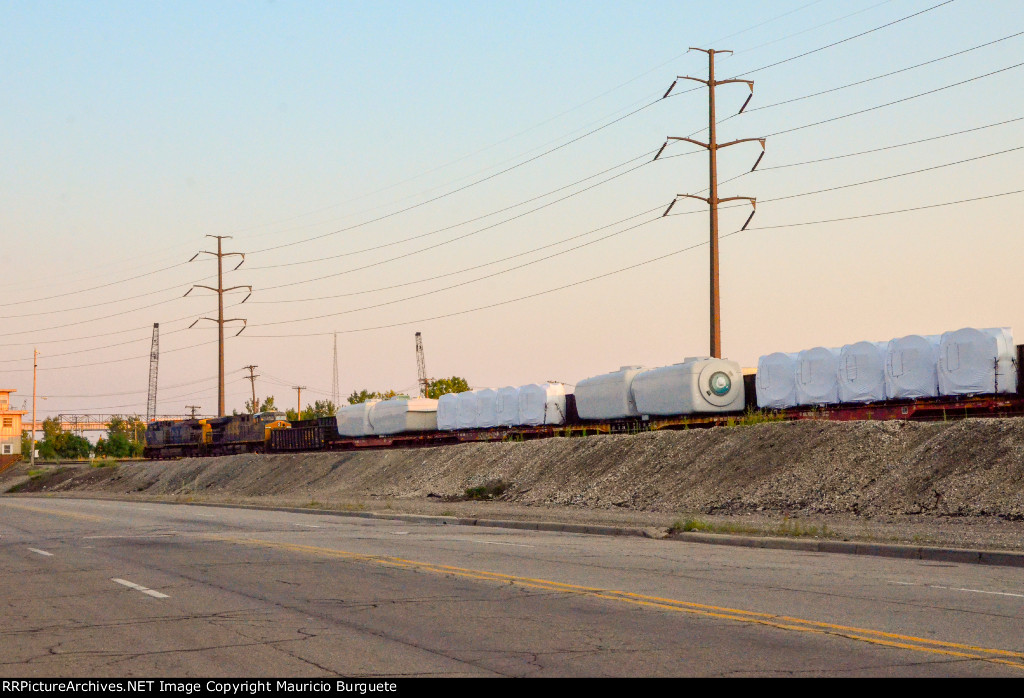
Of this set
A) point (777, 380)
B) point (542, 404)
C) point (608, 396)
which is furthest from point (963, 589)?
point (542, 404)

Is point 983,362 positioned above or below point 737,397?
above

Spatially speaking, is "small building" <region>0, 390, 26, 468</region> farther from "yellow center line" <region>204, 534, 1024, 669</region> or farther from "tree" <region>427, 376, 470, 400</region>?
"yellow center line" <region>204, 534, 1024, 669</region>

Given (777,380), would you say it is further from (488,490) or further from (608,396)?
(488,490)

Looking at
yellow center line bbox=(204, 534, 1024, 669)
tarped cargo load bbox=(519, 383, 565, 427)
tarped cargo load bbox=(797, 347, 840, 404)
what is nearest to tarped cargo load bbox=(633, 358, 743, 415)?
tarped cargo load bbox=(797, 347, 840, 404)

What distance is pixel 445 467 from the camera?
44375mm

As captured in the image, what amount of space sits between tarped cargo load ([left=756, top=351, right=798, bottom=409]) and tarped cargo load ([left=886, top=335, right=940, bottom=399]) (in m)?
4.07

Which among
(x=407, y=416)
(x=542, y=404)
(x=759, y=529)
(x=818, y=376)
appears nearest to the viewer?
(x=759, y=529)

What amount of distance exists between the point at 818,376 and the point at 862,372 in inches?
73.4

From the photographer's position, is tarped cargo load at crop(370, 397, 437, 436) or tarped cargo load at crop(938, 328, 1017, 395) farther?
tarped cargo load at crop(370, 397, 437, 436)

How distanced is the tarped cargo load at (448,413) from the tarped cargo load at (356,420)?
6509 mm

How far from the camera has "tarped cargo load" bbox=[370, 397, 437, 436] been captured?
58375 mm

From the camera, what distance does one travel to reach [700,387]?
3888 centimetres

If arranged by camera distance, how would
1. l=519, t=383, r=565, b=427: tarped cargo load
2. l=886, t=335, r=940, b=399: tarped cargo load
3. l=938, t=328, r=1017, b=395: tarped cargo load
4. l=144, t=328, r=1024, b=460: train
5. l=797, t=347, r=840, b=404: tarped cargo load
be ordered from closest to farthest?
1. l=938, t=328, r=1017, b=395: tarped cargo load
2. l=144, t=328, r=1024, b=460: train
3. l=886, t=335, r=940, b=399: tarped cargo load
4. l=797, t=347, r=840, b=404: tarped cargo load
5. l=519, t=383, r=565, b=427: tarped cargo load
